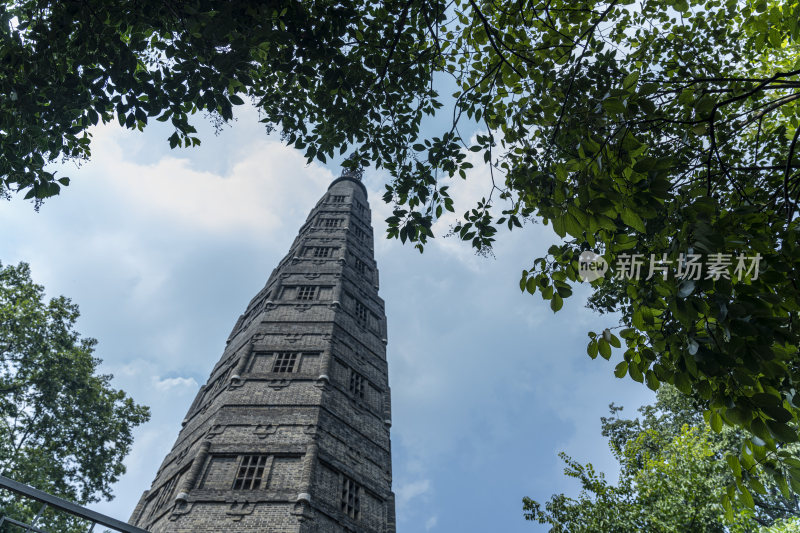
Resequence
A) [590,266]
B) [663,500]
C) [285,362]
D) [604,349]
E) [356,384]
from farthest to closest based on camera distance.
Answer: [356,384]
[285,362]
[663,500]
[590,266]
[604,349]

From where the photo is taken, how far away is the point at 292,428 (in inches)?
560

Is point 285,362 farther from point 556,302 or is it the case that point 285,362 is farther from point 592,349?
point 592,349

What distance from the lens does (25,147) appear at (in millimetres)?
6211

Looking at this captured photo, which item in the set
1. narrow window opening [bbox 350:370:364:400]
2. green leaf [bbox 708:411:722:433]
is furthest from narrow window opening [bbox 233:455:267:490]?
green leaf [bbox 708:411:722:433]

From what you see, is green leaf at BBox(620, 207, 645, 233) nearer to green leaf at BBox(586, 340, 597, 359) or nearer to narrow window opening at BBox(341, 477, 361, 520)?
green leaf at BBox(586, 340, 597, 359)

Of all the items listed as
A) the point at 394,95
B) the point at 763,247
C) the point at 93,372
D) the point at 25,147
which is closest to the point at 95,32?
the point at 25,147

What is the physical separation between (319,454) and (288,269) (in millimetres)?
11478

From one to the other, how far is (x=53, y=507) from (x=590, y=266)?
29.5 ft

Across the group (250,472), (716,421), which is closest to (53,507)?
(250,472)

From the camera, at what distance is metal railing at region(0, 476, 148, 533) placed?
236 inches

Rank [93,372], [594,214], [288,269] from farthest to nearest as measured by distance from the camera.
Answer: [288,269], [93,372], [594,214]

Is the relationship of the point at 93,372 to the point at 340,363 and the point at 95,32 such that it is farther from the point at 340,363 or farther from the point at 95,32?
the point at 95,32

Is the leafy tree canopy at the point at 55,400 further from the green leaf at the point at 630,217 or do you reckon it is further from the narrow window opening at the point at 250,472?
the green leaf at the point at 630,217

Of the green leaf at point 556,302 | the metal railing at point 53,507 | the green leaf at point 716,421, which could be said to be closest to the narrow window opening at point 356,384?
the metal railing at point 53,507
